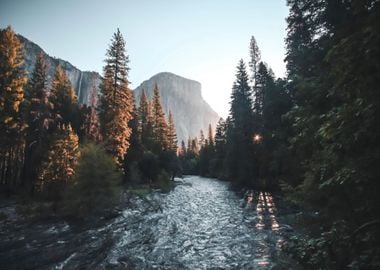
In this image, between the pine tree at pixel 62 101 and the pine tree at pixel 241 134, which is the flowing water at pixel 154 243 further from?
the pine tree at pixel 62 101

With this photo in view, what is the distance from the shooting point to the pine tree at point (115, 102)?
80.2 feet

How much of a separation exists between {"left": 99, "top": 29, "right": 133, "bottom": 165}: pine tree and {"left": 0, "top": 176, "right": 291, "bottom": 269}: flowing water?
10227 mm

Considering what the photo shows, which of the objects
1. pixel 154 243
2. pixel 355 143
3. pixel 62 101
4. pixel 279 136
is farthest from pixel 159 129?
pixel 355 143

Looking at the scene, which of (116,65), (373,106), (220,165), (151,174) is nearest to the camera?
(373,106)

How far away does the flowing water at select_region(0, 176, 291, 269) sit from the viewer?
28.2 ft

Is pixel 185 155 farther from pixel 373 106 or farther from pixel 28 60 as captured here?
pixel 373 106

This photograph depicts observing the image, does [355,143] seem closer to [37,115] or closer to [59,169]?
[59,169]

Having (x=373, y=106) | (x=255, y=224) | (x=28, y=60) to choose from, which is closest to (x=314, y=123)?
(x=373, y=106)

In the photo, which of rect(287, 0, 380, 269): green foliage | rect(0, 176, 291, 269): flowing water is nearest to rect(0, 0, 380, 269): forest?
rect(287, 0, 380, 269): green foliage

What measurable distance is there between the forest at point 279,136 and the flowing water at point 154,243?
2.76m

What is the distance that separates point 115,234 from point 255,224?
27.4 ft

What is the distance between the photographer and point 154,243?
10914 millimetres

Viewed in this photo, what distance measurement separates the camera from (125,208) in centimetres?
1919

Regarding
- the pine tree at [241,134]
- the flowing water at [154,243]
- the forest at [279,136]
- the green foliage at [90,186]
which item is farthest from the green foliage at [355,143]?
the pine tree at [241,134]
